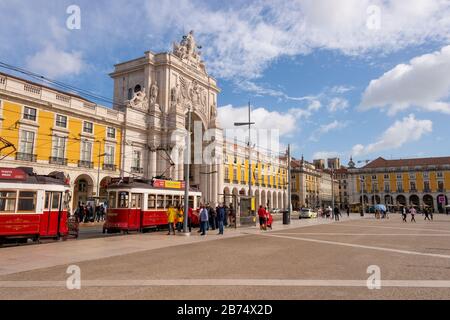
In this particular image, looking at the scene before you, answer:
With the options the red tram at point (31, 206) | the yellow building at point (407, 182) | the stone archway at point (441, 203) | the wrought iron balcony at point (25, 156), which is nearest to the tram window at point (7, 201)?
the red tram at point (31, 206)

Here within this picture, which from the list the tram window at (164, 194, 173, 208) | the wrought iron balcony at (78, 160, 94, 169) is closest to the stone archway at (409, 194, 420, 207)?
the wrought iron balcony at (78, 160, 94, 169)

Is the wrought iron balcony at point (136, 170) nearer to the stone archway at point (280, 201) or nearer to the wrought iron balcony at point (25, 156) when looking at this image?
the wrought iron balcony at point (25, 156)

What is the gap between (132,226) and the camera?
63.3 feet

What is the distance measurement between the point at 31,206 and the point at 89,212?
16.4m

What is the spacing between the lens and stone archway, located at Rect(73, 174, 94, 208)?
36.2 meters

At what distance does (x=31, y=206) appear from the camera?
1418 centimetres

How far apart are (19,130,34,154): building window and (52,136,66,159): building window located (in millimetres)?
2268

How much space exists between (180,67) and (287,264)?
1794 inches

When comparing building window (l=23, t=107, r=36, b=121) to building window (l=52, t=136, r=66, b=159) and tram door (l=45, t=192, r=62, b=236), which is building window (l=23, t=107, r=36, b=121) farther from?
tram door (l=45, t=192, r=62, b=236)

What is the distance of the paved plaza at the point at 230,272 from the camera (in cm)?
618

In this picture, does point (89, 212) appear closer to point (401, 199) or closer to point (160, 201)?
point (160, 201)

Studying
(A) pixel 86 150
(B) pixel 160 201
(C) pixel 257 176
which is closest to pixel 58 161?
(A) pixel 86 150
